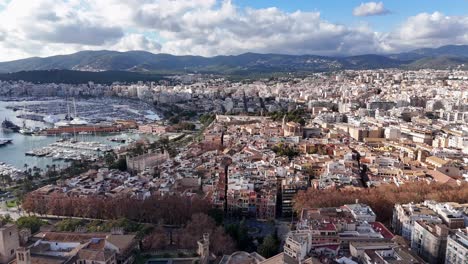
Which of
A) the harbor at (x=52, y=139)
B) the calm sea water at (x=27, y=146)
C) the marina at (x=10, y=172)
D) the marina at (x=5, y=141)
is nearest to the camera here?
the marina at (x=10, y=172)

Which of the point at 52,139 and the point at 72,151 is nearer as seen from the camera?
the point at 72,151

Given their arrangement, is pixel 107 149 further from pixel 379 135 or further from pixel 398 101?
pixel 398 101

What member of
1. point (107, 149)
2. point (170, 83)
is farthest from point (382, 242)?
point (170, 83)

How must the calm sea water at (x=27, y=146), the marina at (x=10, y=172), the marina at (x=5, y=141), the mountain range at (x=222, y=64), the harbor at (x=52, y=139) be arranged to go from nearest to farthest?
the marina at (x=10, y=172) < the calm sea water at (x=27, y=146) < the harbor at (x=52, y=139) < the marina at (x=5, y=141) < the mountain range at (x=222, y=64)

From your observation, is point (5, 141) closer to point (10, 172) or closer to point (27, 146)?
point (27, 146)

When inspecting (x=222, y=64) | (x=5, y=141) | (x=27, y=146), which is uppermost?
(x=222, y=64)

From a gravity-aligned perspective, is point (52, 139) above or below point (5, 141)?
below

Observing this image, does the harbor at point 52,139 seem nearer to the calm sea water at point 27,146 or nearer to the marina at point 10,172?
the calm sea water at point 27,146

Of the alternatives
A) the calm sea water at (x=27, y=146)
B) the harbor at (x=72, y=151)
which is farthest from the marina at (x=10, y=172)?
the harbor at (x=72, y=151)

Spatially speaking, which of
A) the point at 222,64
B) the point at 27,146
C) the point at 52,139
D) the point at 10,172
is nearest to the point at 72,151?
the point at 10,172
